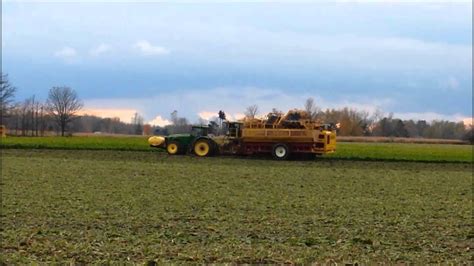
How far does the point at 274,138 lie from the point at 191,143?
188 inches

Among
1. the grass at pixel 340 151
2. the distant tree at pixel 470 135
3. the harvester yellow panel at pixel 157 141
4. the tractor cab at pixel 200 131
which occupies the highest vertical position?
the distant tree at pixel 470 135

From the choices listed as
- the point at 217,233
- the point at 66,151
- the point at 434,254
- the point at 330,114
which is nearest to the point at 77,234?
the point at 217,233

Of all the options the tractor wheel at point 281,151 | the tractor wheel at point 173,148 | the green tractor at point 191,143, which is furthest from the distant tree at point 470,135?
the tractor wheel at point 173,148

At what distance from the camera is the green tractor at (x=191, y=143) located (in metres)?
35.4

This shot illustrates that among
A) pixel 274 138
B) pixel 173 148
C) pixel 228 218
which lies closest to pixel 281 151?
pixel 274 138

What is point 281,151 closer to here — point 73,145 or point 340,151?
point 340,151

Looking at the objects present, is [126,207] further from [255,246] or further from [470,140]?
[470,140]

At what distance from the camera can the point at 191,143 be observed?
36125 millimetres

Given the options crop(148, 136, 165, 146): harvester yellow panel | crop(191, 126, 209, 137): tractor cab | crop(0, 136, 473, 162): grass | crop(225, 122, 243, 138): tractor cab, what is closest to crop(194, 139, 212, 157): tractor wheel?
crop(191, 126, 209, 137): tractor cab

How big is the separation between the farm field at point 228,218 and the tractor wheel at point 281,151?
A: 951 centimetres

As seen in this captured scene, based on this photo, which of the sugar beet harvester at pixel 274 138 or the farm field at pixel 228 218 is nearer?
the farm field at pixel 228 218

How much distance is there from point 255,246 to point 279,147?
978 inches

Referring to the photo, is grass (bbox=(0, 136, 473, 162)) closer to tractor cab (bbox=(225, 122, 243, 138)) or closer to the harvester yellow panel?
the harvester yellow panel

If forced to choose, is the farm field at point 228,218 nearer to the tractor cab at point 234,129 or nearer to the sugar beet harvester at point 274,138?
the sugar beet harvester at point 274,138
